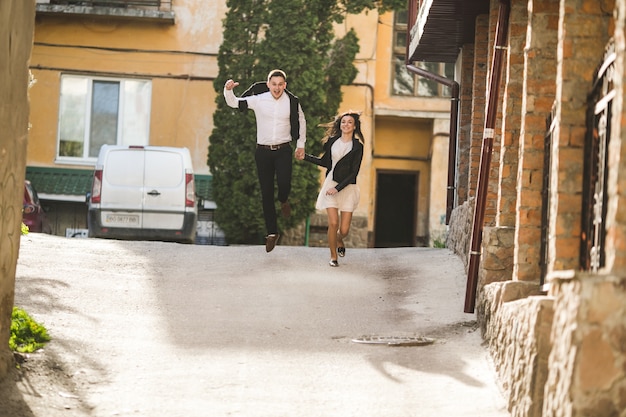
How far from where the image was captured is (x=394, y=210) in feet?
93.4

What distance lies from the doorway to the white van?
8.15m

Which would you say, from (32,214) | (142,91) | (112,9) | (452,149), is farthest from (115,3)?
(452,149)

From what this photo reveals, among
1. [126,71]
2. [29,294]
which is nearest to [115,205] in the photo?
[126,71]

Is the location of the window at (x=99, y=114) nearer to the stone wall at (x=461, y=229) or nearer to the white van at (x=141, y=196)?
the white van at (x=141, y=196)

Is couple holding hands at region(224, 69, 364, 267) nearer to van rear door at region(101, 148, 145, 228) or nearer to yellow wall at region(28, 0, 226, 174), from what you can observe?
van rear door at region(101, 148, 145, 228)

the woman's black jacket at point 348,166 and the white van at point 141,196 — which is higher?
the woman's black jacket at point 348,166

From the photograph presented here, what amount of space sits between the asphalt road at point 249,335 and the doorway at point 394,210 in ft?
43.4

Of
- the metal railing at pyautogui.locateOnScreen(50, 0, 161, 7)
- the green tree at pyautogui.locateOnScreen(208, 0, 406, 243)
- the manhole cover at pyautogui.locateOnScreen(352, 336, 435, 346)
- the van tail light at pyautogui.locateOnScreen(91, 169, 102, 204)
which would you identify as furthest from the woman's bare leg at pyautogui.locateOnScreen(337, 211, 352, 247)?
the metal railing at pyautogui.locateOnScreen(50, 0, 161, 7)

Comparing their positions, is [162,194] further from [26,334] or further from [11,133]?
[11,133]

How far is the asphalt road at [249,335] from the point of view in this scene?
7.79 metres

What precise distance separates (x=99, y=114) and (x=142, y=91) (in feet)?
3.51

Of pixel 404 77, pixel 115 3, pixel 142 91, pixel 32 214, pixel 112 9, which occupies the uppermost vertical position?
pixel 115 3

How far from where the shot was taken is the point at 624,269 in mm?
5613

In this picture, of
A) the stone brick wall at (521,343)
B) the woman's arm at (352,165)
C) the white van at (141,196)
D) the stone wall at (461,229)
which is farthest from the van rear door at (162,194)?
the stone brick wall at (521,343)
